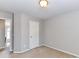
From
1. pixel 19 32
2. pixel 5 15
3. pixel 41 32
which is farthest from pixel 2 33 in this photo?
pixel 41 32

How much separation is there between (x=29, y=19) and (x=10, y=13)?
118 centimetres

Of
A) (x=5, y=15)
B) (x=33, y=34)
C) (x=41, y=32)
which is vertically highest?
(x=5, y=15)

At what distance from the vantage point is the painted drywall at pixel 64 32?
5.03m

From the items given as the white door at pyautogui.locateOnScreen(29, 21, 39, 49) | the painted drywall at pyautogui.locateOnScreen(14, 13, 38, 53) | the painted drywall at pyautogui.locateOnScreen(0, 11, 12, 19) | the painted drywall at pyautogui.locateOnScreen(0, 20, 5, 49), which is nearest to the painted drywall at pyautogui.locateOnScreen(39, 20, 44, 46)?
the white door at pyautogui.locateOnScreen(29, 21, 39, 49)

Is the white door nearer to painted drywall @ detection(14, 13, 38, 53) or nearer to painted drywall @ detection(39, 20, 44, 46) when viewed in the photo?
painted drywall @ detection(39, 20, 44, 46)

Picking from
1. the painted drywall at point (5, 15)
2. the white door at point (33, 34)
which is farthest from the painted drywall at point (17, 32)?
the white door at point (33, 34)

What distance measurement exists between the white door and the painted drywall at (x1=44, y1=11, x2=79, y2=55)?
2.43 feet

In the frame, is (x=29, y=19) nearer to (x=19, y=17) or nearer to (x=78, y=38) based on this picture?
(x=19, y=17)

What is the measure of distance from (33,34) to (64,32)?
206 centimetres

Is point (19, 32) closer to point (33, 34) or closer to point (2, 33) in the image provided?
point (33, 34)

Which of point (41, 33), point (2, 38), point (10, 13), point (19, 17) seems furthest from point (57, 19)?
point (2, 38)

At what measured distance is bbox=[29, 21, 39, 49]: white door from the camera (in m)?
6.34

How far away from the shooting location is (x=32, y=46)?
6543 millimetres

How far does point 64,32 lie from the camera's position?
5.73 m
